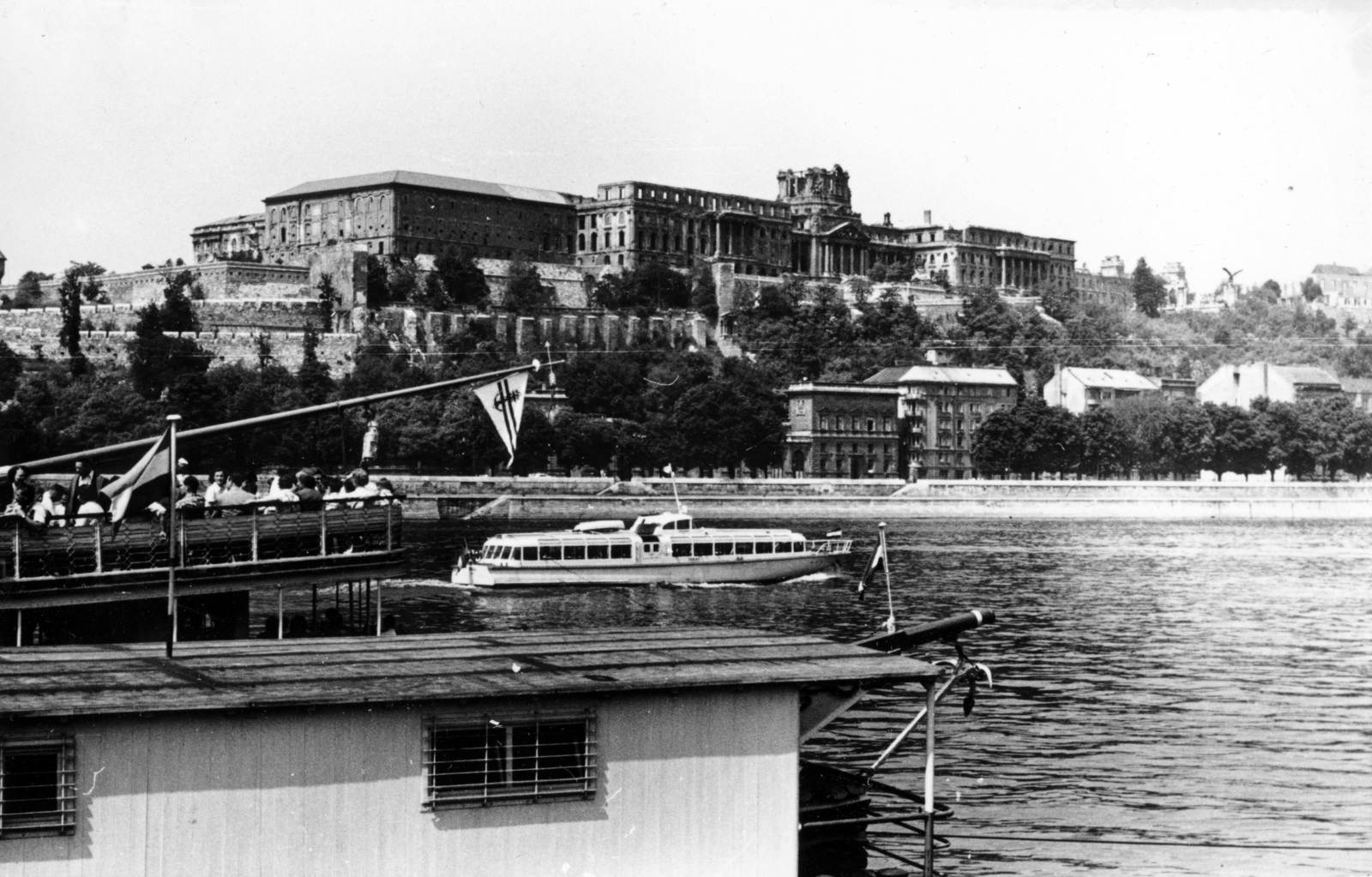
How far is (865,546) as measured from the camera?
96.9 meters

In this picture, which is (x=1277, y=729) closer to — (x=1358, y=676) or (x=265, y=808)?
(x=1358, y=676)

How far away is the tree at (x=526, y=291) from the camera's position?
173500 mm

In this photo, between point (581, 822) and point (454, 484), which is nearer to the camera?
point (581, 822)

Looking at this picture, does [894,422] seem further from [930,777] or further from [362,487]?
[930,777]

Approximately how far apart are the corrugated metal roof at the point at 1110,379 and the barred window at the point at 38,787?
535 ft

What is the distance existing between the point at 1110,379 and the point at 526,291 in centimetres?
5654

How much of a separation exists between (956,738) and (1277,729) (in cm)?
701

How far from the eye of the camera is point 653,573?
7106 centimetres

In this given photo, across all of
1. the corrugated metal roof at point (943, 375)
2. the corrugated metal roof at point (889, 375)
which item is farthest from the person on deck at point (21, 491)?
the corrugated metal roof at point (889, 375)

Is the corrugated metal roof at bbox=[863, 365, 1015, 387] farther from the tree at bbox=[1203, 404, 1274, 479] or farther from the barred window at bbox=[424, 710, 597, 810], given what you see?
the barred window at bbox=[424, 710, 597, 810]

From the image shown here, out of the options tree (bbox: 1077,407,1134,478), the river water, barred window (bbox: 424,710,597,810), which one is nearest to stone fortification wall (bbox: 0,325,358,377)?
tree (bbox: 1077,407,1134,478)

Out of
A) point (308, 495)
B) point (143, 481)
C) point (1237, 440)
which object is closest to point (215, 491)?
point (308, 495)

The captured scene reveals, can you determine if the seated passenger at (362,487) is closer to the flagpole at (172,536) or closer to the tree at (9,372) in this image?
the flagpole at (172,536)

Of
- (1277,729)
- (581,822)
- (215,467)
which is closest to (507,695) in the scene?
(581,822)
